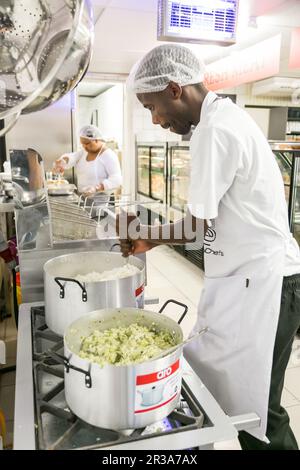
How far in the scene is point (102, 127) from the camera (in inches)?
416

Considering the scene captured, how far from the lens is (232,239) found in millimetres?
1341

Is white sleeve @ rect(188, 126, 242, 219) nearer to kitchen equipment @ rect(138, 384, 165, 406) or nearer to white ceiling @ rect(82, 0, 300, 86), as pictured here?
kitchen equipment @ rect(138, 384, 165, 406)

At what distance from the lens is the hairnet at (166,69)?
1358 millimetres

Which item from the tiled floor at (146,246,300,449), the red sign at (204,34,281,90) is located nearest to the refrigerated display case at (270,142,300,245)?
the red sign at (204,34,281,90)

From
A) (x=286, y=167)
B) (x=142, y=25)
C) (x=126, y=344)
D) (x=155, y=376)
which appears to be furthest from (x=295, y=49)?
(x=155, y=376)

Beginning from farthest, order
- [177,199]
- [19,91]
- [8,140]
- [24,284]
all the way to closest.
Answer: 1. [177,199]
2. [8,140]
3. [24,284]
4. [19,91]

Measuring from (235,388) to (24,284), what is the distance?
0.91 metres

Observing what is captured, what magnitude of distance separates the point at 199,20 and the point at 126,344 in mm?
2771

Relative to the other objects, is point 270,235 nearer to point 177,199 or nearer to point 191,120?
point 191,120

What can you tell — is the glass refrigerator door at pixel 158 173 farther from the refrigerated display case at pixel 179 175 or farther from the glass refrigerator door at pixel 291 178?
the glass refrigerator door at pixel 291 178

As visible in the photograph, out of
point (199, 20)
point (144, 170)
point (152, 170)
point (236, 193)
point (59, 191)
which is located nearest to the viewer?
point (236, 193)

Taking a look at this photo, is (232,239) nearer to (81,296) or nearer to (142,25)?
(81,296)

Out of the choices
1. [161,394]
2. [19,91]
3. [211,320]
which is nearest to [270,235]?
[211,320]

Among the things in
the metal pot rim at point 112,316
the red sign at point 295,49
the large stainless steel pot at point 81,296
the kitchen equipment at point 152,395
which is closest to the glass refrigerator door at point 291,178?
the red sign at point 295,49
